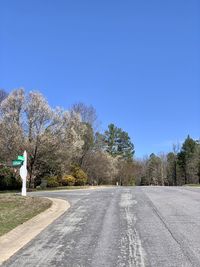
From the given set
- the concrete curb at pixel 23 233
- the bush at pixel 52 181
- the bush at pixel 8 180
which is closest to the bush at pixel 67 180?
the bush at pixel 52 181

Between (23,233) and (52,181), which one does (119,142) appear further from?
(23,233)

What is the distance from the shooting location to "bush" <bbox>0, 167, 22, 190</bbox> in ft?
150

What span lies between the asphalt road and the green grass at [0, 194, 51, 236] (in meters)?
1.30

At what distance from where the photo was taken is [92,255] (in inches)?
328

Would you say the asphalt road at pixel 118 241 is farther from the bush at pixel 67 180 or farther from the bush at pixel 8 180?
the bush at pixel 67 180

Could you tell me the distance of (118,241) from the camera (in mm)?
9797

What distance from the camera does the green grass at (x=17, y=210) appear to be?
43.9 ft

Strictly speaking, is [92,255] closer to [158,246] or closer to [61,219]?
[158,246]

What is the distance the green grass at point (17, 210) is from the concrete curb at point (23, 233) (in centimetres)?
29

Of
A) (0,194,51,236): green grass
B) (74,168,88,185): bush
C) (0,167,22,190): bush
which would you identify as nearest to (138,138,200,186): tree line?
(74,168,88,185): bush

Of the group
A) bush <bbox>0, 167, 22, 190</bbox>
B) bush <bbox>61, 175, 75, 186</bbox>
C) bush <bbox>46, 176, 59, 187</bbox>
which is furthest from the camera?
bush <bbox>61, 175, 75, 186</bbox>

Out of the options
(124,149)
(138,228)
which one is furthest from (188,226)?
(124,149)

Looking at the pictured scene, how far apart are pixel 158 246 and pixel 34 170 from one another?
121 feet

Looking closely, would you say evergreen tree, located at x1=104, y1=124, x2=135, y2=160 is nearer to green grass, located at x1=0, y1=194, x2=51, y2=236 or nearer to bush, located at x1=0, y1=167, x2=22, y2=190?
bush, located at x1=0, y1=167, x2=22, y2=190
